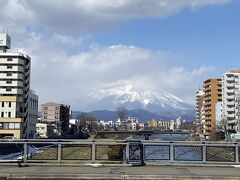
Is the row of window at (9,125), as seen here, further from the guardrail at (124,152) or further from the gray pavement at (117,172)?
the gray pavement at (117,172)

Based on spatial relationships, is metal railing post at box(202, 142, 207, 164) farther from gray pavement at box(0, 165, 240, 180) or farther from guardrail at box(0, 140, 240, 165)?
gray pavement at box(0, 165, 240, 180)

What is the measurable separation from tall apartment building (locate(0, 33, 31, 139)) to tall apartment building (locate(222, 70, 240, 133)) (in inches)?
3498

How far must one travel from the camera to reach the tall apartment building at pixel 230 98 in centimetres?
18650

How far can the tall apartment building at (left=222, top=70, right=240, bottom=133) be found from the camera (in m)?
186

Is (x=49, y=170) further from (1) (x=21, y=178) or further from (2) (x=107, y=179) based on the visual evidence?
(2) (x=107, y=179)

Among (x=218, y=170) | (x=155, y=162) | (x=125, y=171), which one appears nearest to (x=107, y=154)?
(x=155, y=162)

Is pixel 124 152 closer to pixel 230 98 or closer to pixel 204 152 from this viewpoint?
pixel 204 152

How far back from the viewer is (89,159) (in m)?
23.9

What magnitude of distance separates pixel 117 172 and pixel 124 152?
154 inches

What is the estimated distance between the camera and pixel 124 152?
23.8 meters

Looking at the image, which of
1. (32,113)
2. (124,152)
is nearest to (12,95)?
(32,113)

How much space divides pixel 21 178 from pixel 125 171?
4492 millimetres

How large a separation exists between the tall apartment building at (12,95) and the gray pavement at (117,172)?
10770 centimetres

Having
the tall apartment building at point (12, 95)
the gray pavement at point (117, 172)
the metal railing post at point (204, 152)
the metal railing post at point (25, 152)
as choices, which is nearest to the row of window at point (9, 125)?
the tall apartment building at point (12, 95)
